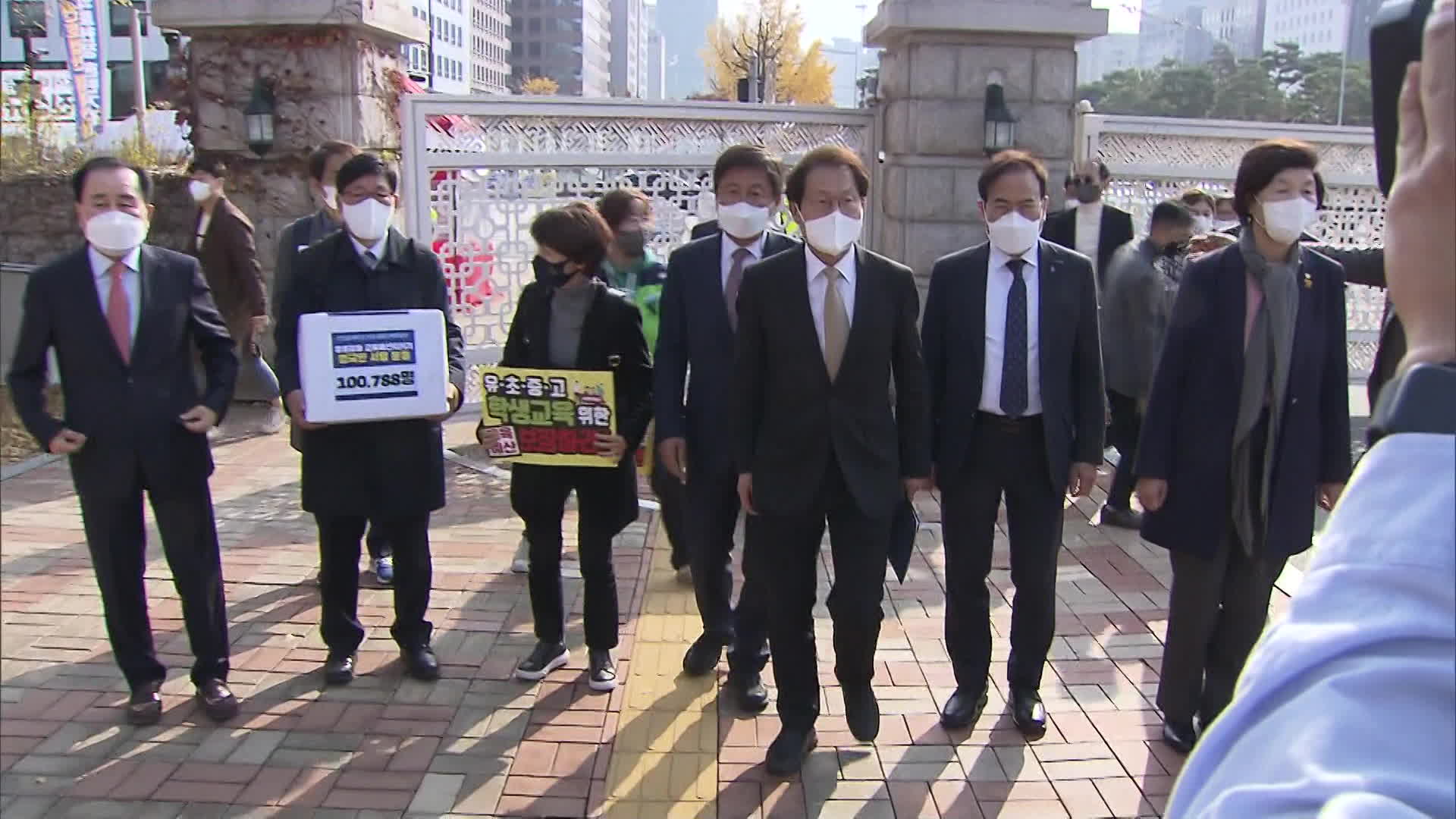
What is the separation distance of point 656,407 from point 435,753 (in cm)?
133

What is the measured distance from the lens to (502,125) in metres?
7.34

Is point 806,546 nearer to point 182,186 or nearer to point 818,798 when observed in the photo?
point 818,798

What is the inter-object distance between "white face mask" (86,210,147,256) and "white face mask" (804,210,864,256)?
1959 mm

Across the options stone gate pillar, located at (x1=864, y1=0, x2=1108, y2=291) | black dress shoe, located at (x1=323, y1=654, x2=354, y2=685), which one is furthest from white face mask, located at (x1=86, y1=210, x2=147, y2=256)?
stone gate pillar, located at (x1=864, y1=0, x2=1108, y2=291)

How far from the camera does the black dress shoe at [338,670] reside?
4.12 m

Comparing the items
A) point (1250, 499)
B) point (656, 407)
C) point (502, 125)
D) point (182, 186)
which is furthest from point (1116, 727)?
point (182, 186)

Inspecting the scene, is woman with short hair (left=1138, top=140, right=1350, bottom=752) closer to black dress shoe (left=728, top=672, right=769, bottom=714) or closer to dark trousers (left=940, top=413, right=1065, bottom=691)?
dark trousers (left=940, top=413, right=1065, bottom=691)

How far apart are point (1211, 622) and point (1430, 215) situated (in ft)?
10.7

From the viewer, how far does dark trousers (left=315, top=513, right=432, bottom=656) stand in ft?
13.6

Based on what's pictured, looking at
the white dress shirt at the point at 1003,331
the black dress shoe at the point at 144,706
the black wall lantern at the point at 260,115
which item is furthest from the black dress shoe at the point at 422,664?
the black wall lantern at the point at 260,115

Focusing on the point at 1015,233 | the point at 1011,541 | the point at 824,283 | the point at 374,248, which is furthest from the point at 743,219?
the point at 1011,541

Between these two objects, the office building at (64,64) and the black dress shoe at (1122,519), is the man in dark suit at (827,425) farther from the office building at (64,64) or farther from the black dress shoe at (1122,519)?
the black dress shoe at (1122,519)

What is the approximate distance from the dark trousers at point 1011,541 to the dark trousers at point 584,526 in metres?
1.17

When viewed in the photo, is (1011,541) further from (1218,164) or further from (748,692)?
(1218,164)
